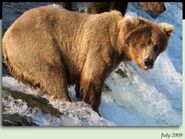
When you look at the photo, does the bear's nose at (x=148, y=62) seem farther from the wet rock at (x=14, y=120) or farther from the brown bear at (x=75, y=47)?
the wet rock at (x=14, y=120)

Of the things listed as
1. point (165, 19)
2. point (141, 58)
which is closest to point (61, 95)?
point (141, 58)

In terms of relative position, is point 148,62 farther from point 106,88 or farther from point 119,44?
point 106,88

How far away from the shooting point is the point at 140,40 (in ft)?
14.6

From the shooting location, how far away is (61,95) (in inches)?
176

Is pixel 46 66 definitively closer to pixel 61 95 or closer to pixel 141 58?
pixel 61 95

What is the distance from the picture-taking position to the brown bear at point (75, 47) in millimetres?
4418

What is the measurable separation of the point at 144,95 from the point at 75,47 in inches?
24.0

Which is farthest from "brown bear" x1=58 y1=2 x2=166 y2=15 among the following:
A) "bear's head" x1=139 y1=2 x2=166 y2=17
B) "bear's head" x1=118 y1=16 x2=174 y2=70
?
"bear's head" x1=118 y1=16 x2=174 y2=70

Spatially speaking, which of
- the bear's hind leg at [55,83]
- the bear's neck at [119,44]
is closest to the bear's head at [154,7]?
the bear's neck at [119,44]

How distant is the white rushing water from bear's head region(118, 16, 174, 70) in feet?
0.32

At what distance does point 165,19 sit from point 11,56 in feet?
3.80

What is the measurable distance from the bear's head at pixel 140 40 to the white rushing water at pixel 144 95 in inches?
3.9

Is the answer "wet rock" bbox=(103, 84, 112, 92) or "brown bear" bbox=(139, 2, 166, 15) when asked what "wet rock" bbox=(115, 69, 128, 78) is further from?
"brown bear" bbox=(139, 2, 166, 15)

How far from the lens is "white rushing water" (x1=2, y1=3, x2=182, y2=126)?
449 centimetres
